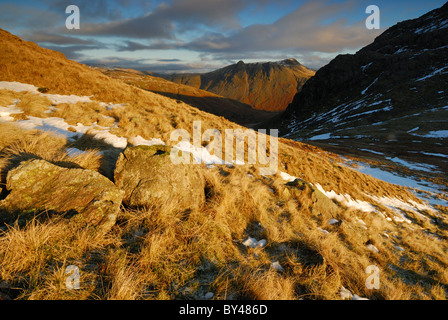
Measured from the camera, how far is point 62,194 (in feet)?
11.7

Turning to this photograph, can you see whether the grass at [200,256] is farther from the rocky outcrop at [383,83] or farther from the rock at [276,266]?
the rocky outcrop at [383,83]

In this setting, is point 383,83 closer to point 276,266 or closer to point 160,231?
point 276,266

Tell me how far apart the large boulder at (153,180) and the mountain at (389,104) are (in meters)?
30.3

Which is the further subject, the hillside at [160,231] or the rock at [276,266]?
the rock at [276,266]

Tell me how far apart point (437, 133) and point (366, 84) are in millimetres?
65154

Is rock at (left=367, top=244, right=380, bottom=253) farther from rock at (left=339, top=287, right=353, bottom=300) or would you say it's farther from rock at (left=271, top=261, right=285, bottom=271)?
rock at (left=271, top=261, right=285, bottom=271)

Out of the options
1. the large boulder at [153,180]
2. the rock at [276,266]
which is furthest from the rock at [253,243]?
the large boulder at [153,180]

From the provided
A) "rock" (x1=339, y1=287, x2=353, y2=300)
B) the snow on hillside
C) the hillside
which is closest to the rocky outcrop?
the snow on hillside

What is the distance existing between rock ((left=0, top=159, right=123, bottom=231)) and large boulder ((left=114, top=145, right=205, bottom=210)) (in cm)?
41

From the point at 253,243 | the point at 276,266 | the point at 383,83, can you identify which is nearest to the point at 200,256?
the point at 253,243

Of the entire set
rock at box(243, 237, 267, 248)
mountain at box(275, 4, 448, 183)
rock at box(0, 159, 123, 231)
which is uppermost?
mountain at box(275, 4, 448, 183)

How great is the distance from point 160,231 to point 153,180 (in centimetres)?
124

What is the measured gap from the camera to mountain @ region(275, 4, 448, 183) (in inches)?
1417

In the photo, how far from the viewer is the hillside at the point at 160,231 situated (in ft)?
8.91
